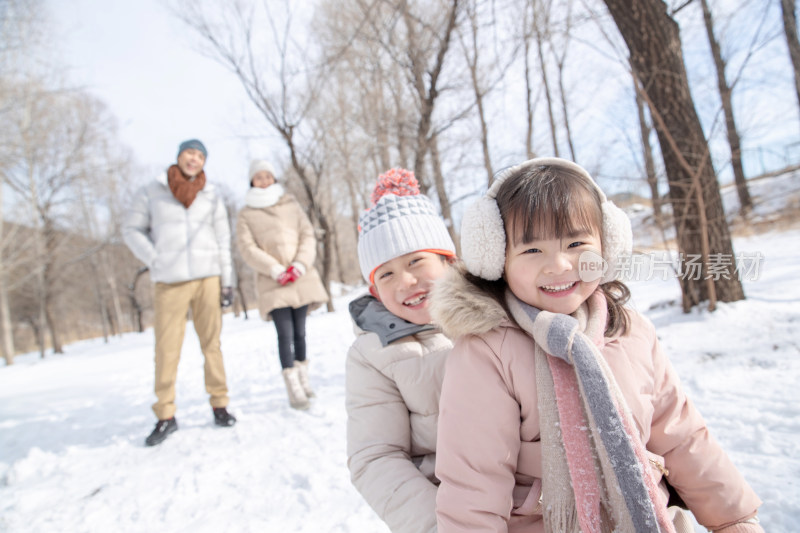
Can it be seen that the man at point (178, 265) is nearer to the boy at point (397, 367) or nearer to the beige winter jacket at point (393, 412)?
the boy at point (397, 367)

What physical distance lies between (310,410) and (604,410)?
2542mm

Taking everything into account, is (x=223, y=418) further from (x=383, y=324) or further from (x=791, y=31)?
(x=791, y=31)

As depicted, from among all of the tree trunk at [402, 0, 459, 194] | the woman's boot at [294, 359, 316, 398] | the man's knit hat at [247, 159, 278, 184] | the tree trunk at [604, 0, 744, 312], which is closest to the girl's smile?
the woman's boot at [294, 359, 316, 398]

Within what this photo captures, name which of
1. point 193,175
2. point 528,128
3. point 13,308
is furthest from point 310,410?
point 13,308

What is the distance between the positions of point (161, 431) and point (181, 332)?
0.70 metres

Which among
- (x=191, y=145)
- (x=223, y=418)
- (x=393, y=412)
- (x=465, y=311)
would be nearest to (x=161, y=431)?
(x=223, y=418)

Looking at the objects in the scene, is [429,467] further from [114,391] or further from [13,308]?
[13,308]

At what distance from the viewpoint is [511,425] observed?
2.96 ft

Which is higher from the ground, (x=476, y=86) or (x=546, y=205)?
(x=476, y=86)

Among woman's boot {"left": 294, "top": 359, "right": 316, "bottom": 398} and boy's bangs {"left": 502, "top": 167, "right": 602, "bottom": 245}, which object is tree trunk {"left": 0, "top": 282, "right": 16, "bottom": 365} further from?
boy's bangs {"left": 502, "top": 167, "right": 602, "bottom": 245}

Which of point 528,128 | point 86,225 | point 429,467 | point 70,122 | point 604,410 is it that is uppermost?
point 70,122

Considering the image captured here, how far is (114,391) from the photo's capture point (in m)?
4.33

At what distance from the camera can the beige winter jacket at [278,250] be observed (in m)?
3.08

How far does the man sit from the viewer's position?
2818mm
